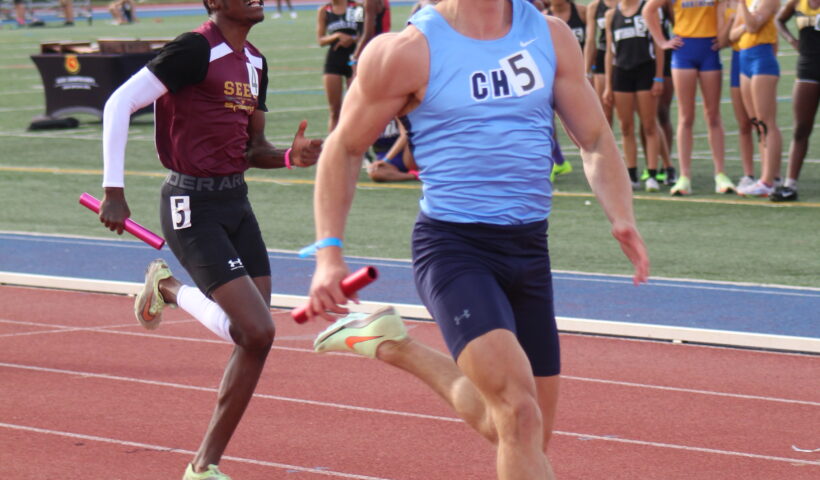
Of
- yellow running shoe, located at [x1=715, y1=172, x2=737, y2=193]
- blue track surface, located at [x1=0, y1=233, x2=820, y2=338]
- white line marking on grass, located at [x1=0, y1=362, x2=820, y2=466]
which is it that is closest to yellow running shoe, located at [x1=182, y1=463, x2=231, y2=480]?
white line marking on grass, located at [x1=0, y1=362, x2=820, y2=466]

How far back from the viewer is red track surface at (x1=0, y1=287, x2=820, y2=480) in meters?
5.92

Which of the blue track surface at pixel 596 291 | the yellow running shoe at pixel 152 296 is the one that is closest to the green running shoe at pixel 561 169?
the blue track surface at pixel 596 291

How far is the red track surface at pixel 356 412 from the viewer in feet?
19.4

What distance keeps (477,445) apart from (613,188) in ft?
6.53

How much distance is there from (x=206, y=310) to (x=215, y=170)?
578 millimetres

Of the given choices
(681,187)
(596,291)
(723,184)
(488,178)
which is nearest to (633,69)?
(681,187)

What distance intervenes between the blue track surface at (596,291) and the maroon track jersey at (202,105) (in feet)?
12.3

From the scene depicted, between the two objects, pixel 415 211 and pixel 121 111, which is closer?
pixel 121 111

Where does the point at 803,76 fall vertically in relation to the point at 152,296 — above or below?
below

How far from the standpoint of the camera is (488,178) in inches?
173

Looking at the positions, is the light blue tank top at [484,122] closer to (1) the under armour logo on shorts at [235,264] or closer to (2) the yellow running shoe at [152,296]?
(1) the under armour logo on shorts at [235,264]

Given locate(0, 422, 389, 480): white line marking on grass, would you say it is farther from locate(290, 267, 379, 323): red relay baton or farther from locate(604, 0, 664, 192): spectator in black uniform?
locate(604, 0, 664, 192): spectator in black uniform

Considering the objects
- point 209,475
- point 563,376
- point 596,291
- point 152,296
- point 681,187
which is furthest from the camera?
point 681,187

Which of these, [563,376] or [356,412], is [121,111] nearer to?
[356,412]
